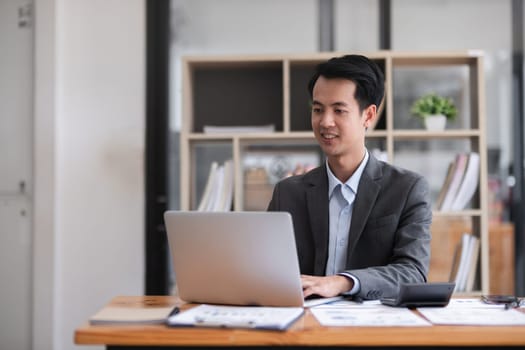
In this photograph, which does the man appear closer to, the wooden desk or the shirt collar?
the shirt collar

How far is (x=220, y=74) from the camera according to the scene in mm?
3791

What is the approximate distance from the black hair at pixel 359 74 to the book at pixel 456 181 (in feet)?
4.12

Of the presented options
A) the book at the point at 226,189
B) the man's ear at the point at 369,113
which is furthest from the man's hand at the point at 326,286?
the book at the point at 226,189

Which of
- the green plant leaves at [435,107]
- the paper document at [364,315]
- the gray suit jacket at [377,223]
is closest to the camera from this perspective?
the paper document at [364,315]

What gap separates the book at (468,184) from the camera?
11.1 ft

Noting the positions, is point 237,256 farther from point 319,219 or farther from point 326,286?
point 319,219

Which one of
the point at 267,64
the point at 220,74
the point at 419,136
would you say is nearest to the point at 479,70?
the point at 419,136

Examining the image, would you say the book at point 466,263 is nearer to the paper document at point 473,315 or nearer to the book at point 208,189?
the book at point 208,189

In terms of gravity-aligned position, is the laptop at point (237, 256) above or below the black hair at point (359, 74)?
below

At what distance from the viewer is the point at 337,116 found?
2.24 meters

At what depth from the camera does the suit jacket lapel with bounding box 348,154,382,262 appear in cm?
219

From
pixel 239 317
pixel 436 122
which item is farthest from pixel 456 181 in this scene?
pixel 239 317

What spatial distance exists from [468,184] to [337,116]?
55.5 inches

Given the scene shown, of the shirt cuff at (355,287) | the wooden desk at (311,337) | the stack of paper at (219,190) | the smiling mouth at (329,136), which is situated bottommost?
the wooden desk at (311,337)
